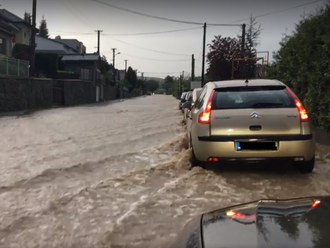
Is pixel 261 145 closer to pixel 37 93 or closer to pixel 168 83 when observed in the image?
pixel 37 93

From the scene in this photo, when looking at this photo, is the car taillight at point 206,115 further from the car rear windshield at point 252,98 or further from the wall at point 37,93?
the wall at point 37,93

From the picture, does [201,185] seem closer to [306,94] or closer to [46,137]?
[306,94]

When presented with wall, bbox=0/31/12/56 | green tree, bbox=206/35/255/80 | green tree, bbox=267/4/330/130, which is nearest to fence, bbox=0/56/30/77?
wall, bbox=0/31/12/56

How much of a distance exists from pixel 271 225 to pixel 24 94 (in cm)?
2216

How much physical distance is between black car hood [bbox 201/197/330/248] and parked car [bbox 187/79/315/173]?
2685 mm

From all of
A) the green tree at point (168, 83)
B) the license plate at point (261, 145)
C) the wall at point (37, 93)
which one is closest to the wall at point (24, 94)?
the wall at point (37, 93)

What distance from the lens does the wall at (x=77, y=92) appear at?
103 feet

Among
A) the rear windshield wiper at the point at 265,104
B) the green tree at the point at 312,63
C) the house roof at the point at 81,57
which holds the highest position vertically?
the house roof at the point at 81,57

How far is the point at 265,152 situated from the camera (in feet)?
16.9

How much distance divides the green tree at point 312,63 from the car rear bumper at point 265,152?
9.89 feet

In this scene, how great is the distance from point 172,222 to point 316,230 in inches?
80.0

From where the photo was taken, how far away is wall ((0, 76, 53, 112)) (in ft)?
65.0

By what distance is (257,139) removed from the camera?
5.11 metres

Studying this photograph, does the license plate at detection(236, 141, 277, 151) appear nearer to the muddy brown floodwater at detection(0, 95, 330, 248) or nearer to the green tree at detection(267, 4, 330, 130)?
the muddy brown floodwater at detection(0, 95, 330, 248)
